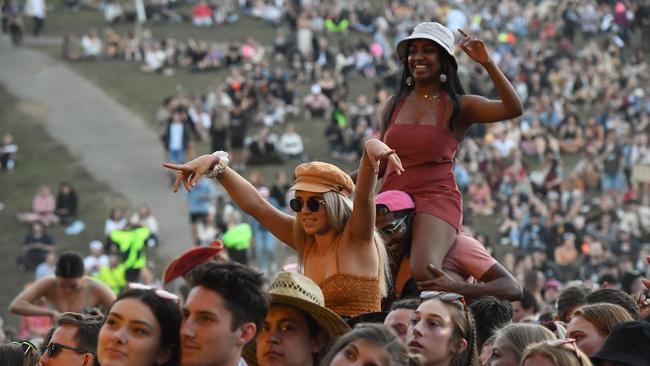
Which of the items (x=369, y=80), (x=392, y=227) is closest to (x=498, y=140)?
(x=369, y=80)

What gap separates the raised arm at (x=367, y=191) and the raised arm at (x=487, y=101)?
100 centimetres

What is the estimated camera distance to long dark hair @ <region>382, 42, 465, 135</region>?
7473 millimetres

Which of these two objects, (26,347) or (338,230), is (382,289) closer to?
(338,230)

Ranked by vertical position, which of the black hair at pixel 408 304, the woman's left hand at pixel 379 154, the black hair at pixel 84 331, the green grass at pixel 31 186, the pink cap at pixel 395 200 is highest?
the woman's left hand at pixel 379 154

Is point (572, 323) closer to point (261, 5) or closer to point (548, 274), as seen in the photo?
point (548, 274)

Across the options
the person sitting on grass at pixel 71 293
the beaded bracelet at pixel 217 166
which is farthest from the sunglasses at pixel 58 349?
the person sitting on grass at pixel 71 293

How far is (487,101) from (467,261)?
830 mm

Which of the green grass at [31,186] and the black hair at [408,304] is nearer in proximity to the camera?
the black hair at [408,304]

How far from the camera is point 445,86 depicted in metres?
7.50

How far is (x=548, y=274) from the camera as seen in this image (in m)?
19.7

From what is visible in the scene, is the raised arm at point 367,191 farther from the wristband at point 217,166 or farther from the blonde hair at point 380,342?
the blonde hair at point 380,342

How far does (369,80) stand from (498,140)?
7950 millimetres

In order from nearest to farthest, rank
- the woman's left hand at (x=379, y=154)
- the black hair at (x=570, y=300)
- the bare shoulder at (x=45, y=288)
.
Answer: the woman's left hand at (x=379, y=154)
the black hair at (x=570, y=300)
the bare shoulder at (x=45, y=288)

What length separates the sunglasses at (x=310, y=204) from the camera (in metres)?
6.70
